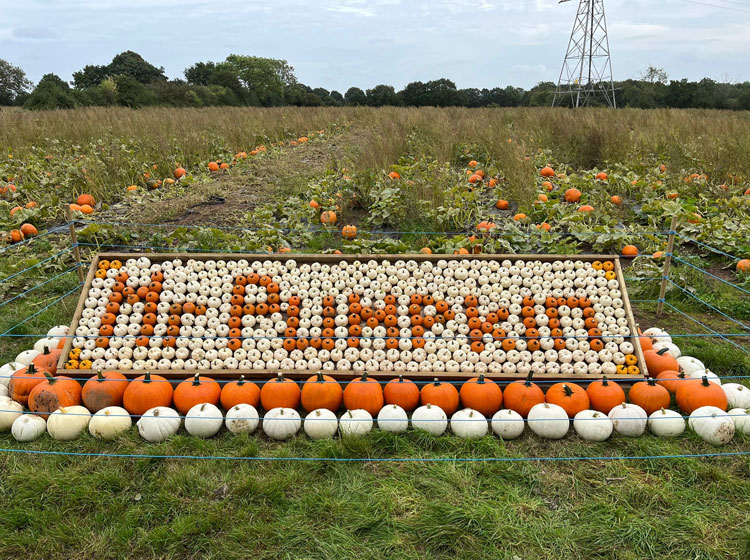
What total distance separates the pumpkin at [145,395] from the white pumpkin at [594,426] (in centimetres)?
306

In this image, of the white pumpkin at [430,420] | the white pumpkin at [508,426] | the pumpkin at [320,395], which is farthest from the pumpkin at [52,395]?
the white pumpkin at [508,426]

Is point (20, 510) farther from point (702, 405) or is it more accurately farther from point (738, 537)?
point (702, 405)

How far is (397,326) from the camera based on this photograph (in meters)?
4.35

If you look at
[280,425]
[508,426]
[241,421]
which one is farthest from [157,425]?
[508,426]

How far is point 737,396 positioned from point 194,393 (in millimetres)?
4107

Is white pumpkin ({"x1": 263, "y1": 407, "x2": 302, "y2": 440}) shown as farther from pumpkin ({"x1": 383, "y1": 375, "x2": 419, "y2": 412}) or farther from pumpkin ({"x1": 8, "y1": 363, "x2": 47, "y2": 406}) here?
pumpkin ({"x1": 8, "y1": 363, "x2": 47, "y2": 406})

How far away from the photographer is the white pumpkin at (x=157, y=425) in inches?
139

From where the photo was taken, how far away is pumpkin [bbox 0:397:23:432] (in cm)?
369

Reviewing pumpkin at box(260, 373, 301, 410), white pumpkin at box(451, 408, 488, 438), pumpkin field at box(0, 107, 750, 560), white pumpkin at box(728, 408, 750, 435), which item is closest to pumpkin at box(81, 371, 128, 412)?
pumpkin field at box(0, 107, 750, 560)

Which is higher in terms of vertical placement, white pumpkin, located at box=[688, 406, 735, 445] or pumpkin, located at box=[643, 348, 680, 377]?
pumpkin, located at box=[643, 348, 680, 377]

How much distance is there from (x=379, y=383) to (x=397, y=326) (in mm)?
645

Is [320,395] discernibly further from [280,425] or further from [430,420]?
[430,420]

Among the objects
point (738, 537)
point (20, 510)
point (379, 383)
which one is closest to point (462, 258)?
point (379, 383)

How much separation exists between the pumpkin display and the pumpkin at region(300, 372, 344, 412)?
0.66ft
